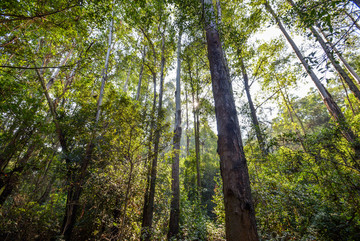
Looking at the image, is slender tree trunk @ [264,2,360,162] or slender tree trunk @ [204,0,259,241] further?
slender tree trunk @ [264,2,360,162]

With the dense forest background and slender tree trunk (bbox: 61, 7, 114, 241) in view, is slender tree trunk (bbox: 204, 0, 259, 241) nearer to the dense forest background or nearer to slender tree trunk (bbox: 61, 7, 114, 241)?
the dense forest background

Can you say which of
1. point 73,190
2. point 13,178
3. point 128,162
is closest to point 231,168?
point 128,162

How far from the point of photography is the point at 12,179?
4699 mm

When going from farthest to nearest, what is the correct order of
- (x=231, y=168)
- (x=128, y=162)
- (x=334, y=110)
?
(x=334, y=110) → (x=128, y=162) → (x=231, y=168)

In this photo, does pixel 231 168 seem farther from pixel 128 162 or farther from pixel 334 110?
pixel 334 110

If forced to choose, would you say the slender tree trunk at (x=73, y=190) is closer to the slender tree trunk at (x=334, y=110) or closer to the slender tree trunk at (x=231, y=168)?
the slender tree trunk at (x=231, y=168)

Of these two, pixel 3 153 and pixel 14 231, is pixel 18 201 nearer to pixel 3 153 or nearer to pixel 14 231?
pixel 14 231

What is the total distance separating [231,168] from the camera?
1.84m

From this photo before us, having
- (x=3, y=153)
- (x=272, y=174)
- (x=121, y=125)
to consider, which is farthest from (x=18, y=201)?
(x=272, y=174)

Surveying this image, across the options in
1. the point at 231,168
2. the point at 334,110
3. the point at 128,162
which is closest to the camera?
Result: the point at 231,168

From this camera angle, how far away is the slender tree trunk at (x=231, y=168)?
5.24 ft

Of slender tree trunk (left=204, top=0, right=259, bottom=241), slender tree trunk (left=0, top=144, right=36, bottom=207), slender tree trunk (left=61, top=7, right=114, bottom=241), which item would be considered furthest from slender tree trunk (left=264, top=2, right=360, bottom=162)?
slender tree trunk (left=0, top=144, right=36, bottom=207)

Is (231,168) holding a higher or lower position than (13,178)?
lower

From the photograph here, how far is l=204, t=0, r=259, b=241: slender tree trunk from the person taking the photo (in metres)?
1.60
